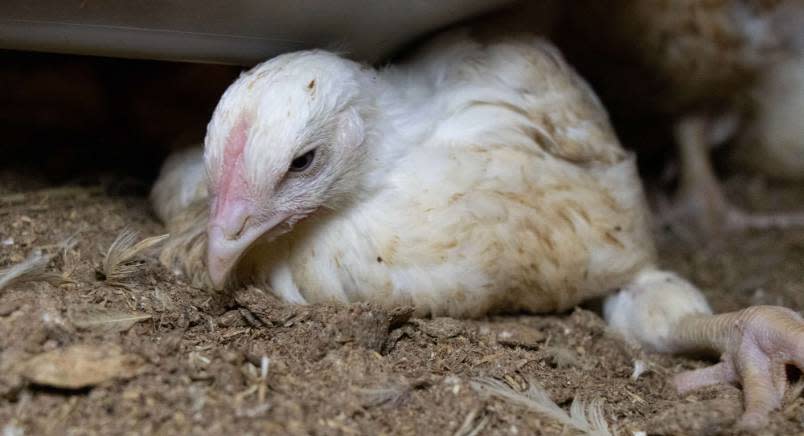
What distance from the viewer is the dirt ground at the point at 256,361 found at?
1.64 metres

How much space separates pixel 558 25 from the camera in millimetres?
3445

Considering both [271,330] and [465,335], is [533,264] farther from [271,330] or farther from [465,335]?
[271,330]

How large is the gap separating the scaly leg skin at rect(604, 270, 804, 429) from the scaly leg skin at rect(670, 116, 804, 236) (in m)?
1.35

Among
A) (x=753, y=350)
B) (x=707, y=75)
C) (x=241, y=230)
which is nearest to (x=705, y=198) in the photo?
(x=707, y=75)

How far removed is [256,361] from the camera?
183 cm

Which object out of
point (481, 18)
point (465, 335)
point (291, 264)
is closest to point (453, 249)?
point (465, 335)

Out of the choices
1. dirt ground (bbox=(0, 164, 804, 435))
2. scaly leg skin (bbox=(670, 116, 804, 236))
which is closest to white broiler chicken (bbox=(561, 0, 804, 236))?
scaly leg skin (bbox=(670, 116, 804, 236))

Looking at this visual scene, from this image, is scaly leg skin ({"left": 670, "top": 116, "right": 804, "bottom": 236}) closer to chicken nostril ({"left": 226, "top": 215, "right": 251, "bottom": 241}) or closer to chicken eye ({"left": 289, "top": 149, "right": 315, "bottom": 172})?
chicken eye ({"left": 289, "top": 149, "right": 315, "bottom": 172})

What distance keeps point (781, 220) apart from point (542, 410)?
2.55 m

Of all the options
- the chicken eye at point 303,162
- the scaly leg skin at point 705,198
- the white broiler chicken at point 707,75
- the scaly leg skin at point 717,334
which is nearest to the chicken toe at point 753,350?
the scaly leg skin at point 717,334

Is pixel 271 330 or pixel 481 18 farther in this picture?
pixel 481 18

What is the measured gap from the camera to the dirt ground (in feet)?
5.37

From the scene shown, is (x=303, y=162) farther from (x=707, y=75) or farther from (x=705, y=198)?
(x=705, y=198)

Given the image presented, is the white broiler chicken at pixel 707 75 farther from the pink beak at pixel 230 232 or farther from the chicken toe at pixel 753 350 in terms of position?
the pink beak at pixel 230 232
